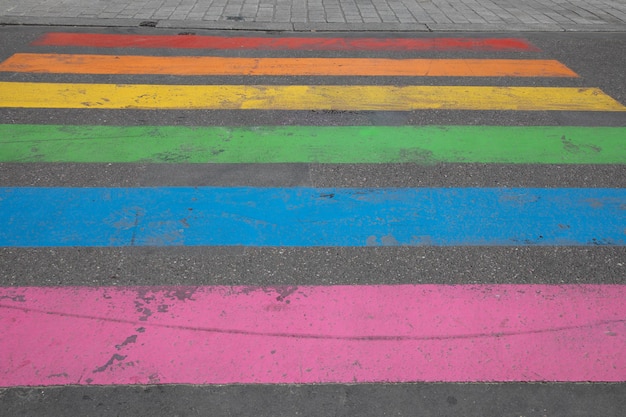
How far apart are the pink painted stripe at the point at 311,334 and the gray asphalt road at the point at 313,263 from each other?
0.08 metres

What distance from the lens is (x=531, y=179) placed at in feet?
15.2

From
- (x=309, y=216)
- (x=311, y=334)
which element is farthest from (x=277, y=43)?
(x=311, y=334)

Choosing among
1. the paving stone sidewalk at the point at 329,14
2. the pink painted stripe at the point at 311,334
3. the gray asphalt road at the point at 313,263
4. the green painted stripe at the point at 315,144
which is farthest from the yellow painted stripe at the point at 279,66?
the pink painted stripe at the point at 311,334

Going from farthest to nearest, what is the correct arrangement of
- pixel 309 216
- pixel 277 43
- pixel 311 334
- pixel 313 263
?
pixel 277 43 < pixel 309 216 < pixel 313 263 < pixel 311 334

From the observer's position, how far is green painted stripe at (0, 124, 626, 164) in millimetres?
4875

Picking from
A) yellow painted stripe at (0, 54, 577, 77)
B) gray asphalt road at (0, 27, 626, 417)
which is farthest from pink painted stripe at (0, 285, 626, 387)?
yellow painted stripe at (0, 54, 577, 77)

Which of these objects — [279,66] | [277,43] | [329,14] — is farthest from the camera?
[329,14]

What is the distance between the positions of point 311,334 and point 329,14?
696cm

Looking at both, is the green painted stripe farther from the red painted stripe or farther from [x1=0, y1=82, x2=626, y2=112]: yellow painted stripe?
the red painted stripe

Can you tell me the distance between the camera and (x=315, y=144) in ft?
16.9

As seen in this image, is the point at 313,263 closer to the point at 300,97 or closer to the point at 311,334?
the point at 311,334

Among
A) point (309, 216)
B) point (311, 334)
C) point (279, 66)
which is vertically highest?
point (279, 66)

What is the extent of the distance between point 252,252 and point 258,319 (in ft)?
2.03

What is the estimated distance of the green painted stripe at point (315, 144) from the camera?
488 centimetres
